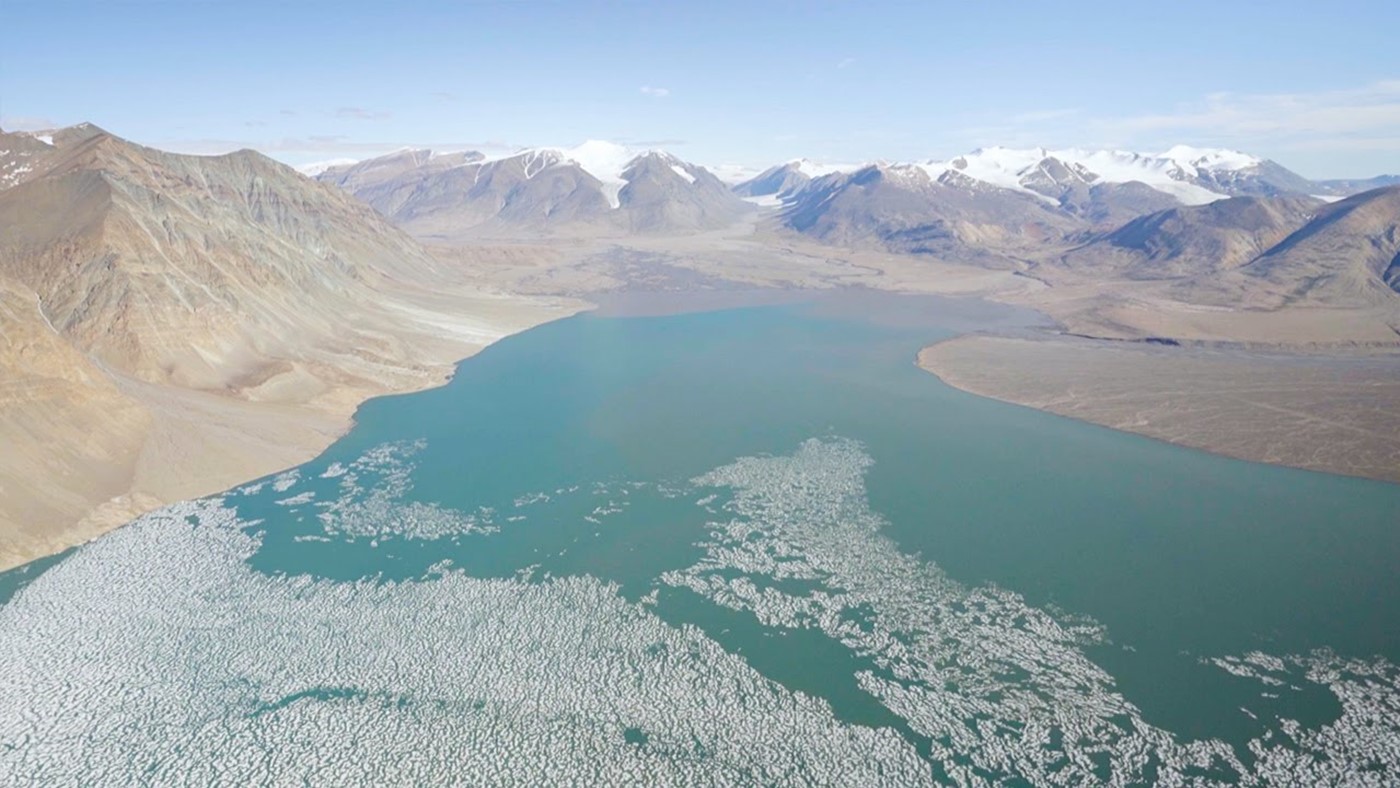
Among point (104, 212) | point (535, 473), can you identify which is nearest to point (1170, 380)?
point (535, 473)

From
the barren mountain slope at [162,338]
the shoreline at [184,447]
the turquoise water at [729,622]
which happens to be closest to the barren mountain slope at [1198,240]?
the turquoise water at [729,622]

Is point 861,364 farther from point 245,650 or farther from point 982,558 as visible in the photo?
point 245,650

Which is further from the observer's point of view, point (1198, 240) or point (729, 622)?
point (1198, 240)

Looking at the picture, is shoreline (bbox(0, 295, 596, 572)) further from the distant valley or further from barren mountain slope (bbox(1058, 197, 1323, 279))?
barren mountain slope (bbox(1058, 197, 1323, 279))

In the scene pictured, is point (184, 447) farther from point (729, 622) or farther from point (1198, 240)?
point (1198, 240)

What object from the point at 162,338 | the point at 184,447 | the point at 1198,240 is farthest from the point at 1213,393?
the point at 1198,240

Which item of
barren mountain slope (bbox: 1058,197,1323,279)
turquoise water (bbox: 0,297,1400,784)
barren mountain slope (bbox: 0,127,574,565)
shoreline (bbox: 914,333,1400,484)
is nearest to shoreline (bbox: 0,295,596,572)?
barren mountain slope (bbox: 0,127,574,565)

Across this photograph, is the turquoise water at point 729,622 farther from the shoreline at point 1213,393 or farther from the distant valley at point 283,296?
the distant valley at point 283,296
